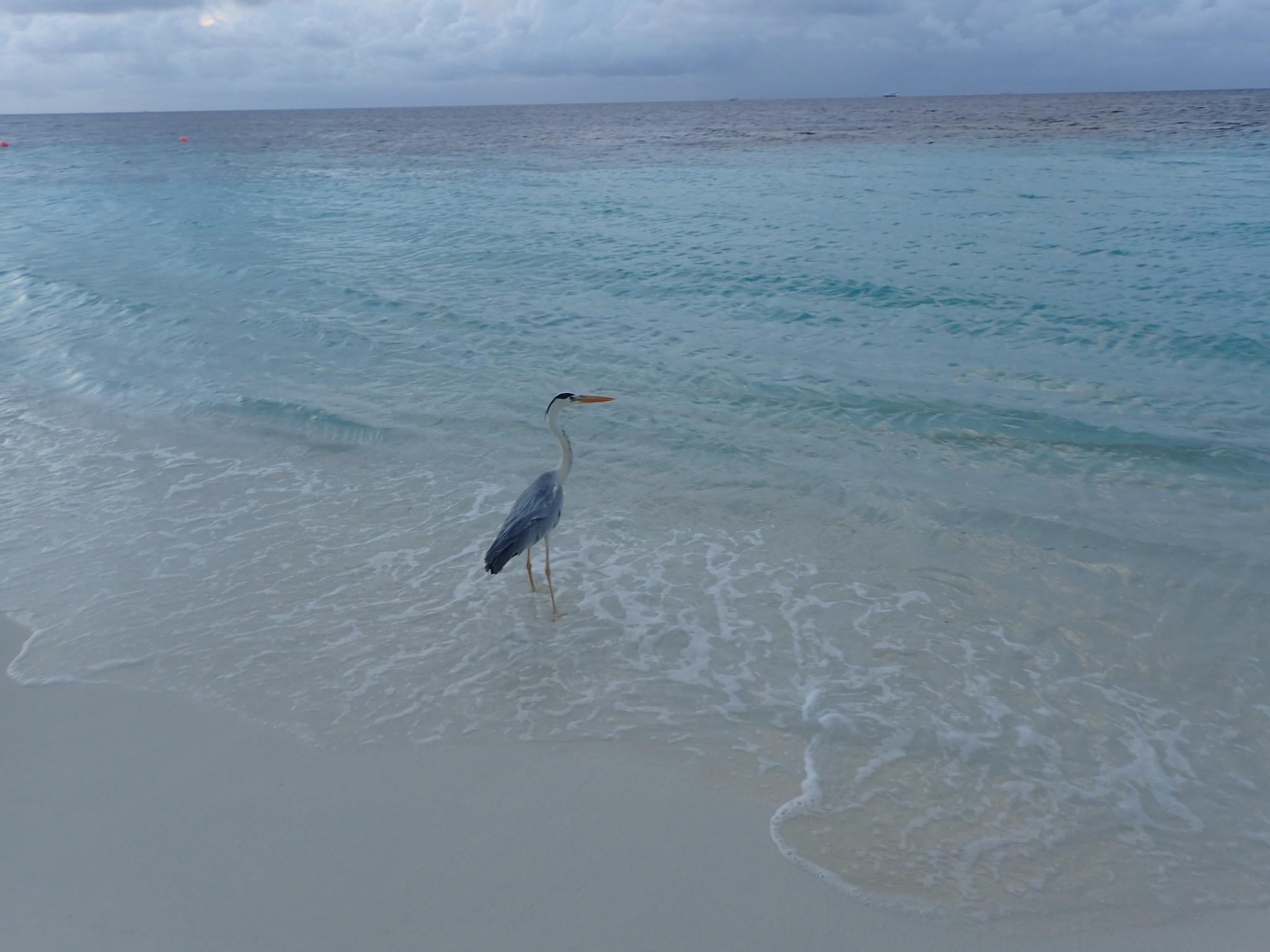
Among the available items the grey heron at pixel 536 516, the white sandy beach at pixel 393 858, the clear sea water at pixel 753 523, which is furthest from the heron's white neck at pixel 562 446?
the white sandy beach at pixel 393 858

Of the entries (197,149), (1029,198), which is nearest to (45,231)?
(1029,198)

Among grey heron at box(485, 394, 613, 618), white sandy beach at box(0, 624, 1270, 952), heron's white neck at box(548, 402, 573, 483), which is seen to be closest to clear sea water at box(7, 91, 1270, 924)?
white sandy beach at box(0, 624, 1270, 952)

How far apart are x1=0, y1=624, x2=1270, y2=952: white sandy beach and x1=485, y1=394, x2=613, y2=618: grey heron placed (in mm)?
1331

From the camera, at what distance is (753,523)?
6781 millimetres

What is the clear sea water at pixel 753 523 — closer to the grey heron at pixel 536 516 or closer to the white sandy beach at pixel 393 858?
the white sandy beach at pixel 393 858

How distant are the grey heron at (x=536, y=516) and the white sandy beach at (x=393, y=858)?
133cm

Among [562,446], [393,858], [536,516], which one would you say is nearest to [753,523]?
[562,446]

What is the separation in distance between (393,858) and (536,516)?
2.33 metres

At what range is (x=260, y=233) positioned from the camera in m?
21.0

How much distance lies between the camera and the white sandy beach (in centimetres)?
327

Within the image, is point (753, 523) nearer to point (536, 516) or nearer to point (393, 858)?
point (536, 516)

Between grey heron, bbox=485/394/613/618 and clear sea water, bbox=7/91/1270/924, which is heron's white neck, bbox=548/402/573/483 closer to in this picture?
grey heron, bbox=485/394/613/618

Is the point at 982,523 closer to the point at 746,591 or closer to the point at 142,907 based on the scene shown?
the point at 746,591

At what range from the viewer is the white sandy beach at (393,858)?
10.7 ft
